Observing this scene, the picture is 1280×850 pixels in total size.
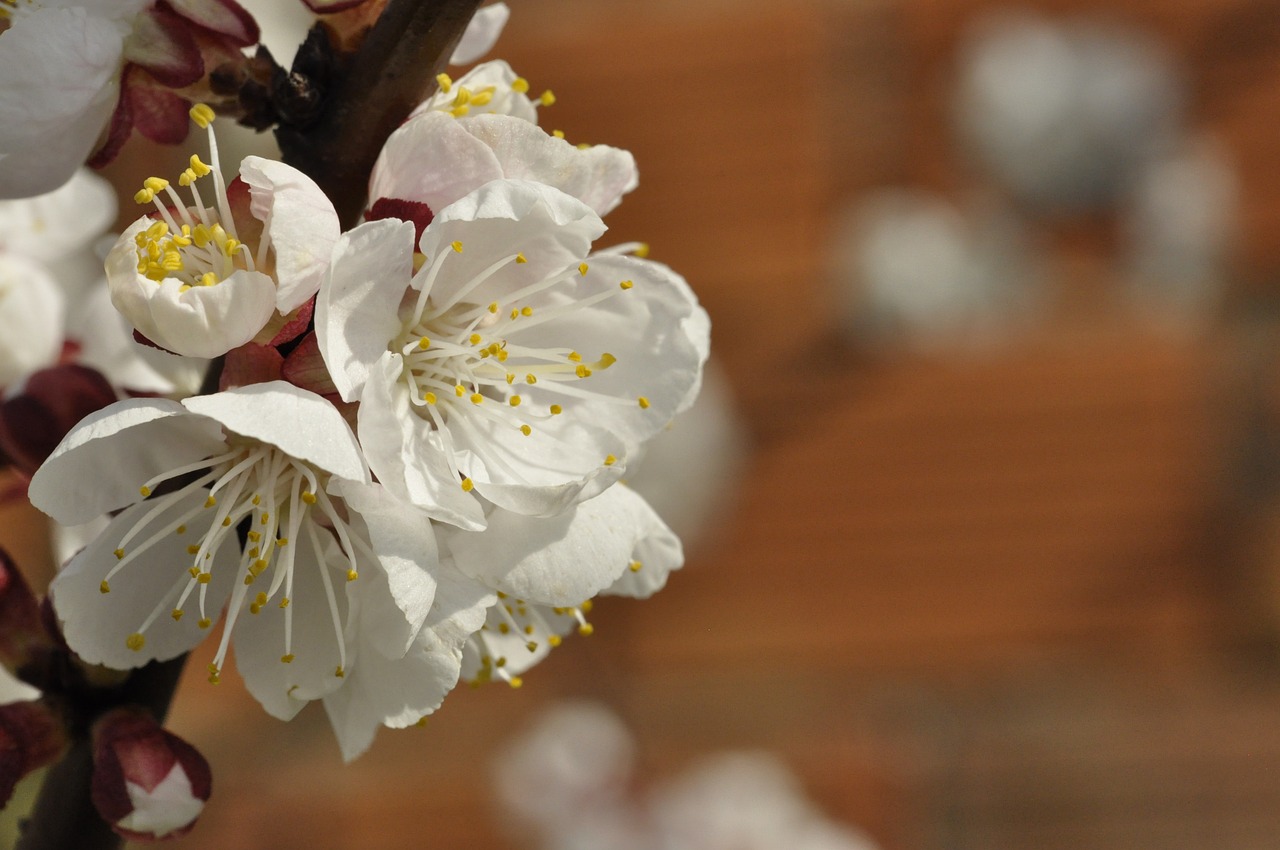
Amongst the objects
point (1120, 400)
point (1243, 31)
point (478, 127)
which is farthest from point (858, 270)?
point (478, 127)

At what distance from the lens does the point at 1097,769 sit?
1931 mm

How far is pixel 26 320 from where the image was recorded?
49 centimetres

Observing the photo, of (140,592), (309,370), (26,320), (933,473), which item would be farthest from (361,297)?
(933,473)

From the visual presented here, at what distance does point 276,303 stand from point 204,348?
0.03 meters

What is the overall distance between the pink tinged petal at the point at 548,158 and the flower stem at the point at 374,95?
34 millimetres

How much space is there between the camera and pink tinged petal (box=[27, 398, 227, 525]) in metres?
0.31

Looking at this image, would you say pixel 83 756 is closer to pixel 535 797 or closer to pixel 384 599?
pixel 384 599

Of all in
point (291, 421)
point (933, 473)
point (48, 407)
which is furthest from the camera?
point (933, 473)

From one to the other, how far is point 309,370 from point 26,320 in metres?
0.23

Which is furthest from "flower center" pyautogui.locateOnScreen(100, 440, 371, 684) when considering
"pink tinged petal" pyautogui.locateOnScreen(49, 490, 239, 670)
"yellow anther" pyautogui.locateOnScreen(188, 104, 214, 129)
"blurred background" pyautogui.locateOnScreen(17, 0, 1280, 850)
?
"blurred background" pyautogui.locateOnScreen(17, 0, 1280, 850)

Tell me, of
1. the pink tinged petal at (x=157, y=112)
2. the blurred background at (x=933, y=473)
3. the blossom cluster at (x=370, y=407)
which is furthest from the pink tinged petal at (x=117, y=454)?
the blurred background at (x=933, y=473)

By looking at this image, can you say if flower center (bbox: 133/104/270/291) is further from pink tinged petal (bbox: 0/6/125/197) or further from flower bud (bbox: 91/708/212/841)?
flower bud (bbox: 91/708/212/841)

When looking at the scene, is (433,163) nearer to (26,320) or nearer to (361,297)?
(361,297)

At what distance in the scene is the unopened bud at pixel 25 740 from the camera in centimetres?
36
